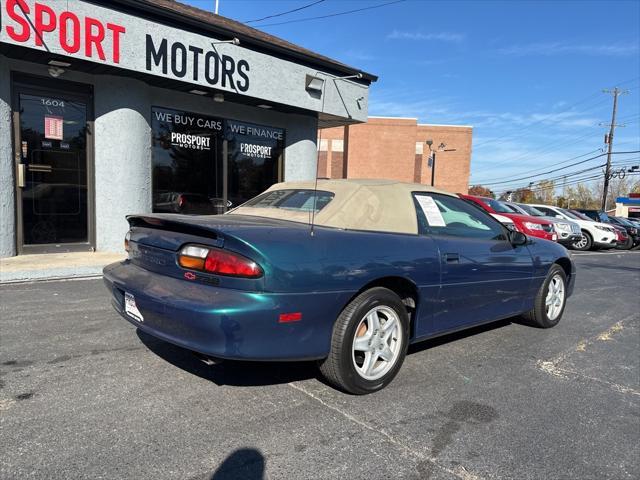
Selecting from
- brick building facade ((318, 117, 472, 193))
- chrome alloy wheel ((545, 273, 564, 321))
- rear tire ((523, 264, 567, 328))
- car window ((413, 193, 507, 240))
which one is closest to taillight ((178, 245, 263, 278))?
car window ((413, 193, 507, 240))

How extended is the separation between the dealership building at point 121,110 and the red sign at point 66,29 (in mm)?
16

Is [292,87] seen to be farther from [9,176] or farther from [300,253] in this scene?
[300,253]

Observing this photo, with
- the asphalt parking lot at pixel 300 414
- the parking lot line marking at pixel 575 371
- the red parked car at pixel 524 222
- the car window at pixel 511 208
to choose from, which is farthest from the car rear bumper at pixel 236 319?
the car window at pixel 511 208

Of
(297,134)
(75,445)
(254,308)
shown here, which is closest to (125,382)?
(75,445)

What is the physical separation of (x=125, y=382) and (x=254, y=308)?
131 cm

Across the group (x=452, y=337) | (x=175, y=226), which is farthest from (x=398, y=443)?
(x=452, y=337)

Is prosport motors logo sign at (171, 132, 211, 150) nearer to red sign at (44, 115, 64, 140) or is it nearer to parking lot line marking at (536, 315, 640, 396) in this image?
red sign at (44, 115, 64, 140)

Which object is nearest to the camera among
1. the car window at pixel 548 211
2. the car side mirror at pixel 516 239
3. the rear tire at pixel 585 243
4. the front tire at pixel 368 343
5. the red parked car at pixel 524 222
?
the front tire at pixel 368 343

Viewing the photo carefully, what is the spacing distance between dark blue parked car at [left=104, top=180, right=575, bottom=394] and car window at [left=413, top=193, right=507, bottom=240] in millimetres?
13

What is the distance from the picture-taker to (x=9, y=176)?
7953 millimetres

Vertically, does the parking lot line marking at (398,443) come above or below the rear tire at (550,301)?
below

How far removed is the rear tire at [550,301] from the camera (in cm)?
515

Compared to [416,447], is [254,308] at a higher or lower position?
higher

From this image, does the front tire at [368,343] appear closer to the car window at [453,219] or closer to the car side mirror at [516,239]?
the car window at [453,219]
